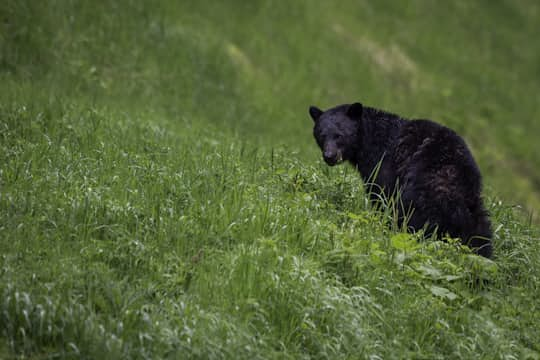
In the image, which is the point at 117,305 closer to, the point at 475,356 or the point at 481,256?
the point at 475,356

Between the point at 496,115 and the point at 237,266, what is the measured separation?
717 inches

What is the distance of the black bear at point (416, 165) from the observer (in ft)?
20.2

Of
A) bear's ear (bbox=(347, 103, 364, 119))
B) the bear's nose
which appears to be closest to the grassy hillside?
the bear's nose

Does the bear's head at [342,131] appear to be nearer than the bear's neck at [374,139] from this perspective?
No

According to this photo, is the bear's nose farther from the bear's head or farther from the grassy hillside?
the grassy hillside

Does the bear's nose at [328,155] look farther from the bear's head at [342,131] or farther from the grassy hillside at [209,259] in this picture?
the grassy hillside at [209,259]

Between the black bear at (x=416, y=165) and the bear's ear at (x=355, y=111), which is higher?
the bear's ear at (x=355, y=111)

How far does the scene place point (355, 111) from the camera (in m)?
7.67

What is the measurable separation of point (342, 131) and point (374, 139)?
0.37m

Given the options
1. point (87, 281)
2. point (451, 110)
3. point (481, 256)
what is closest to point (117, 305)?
point (87, 281)

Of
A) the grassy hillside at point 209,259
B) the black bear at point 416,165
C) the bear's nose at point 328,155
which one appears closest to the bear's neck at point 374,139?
the black bear at point 416,165

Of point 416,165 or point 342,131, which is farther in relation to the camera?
point 342,131

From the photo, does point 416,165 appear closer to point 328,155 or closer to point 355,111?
point 328,155

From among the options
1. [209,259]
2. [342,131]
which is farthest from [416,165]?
[209,259]
